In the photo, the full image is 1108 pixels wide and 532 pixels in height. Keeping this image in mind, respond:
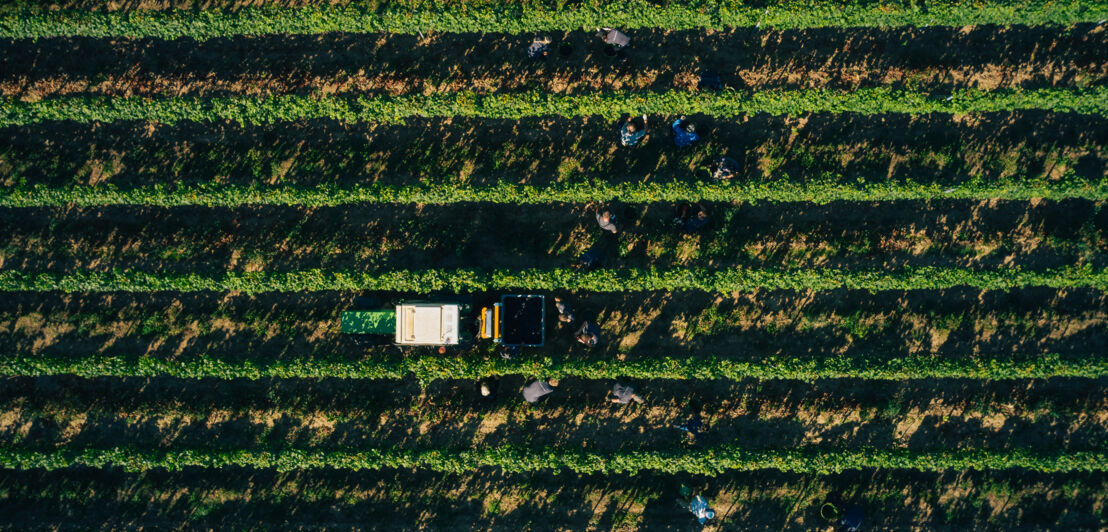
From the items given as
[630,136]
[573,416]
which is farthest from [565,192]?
[573,416]

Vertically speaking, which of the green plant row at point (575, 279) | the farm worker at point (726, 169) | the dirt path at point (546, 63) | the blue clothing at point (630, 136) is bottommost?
the green plant row at point (575, 279)

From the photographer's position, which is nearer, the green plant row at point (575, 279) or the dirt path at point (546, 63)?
the green plant row at point (575, 279)

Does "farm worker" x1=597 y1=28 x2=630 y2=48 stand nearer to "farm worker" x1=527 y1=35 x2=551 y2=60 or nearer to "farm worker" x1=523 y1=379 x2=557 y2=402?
"farm worker" x1=527 y1=35 x2=551 y2=60

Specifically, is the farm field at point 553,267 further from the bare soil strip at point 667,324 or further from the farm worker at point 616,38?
the farm worker at point 616,38

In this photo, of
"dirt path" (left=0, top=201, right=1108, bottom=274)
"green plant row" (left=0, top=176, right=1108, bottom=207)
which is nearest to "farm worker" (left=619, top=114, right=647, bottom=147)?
"green plant row" (left=0, top=176, right=1108, bottom=207)

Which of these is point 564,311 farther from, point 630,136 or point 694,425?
point 630,136

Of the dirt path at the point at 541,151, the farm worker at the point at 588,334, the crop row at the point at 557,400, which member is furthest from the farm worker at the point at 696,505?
the dirt path at the point at 541,151
